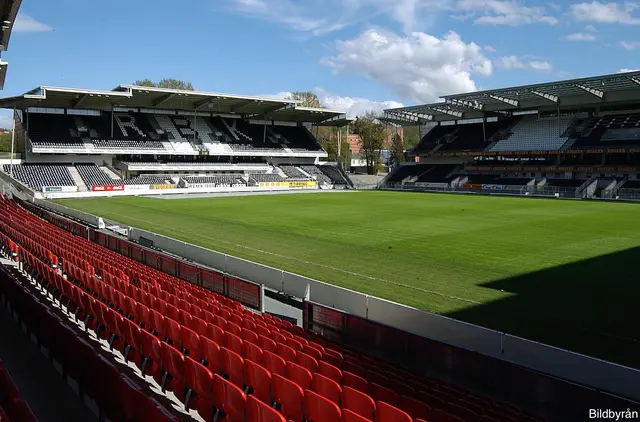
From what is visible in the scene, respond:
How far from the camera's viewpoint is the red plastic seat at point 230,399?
195 inches

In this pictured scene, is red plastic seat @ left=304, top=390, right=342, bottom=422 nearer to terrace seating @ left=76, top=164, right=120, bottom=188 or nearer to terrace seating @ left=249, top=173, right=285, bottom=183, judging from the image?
terrace seating @ left=76, top=164, right=120, bottom=188

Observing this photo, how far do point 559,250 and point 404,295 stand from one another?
10.3 meters

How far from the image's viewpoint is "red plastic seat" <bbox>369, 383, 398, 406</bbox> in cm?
548

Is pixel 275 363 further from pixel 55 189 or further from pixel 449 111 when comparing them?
pixel 449 111

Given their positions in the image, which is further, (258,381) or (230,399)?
(258,381)

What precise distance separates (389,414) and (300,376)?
1.44m

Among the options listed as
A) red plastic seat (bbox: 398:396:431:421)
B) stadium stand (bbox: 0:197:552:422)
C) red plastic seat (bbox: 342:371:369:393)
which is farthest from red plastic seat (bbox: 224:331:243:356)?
red plastic seat (bbox: 398:396:431:421)

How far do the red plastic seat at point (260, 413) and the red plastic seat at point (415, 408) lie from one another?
4.90 feet

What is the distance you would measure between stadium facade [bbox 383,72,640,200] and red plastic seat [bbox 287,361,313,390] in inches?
1941

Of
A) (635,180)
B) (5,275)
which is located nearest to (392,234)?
(5,275)

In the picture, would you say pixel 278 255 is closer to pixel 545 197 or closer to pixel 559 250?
pixel 559 250

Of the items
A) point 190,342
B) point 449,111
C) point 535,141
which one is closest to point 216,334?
point 190,342

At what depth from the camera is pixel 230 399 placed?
511 cm

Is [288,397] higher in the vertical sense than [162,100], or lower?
lower
